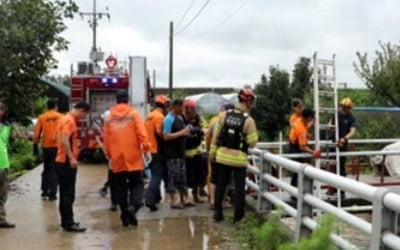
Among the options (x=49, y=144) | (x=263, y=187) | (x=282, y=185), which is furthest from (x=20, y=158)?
(x=282, y=185)

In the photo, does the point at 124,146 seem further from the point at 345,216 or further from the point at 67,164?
the point at 345,216

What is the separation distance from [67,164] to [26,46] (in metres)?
6.17

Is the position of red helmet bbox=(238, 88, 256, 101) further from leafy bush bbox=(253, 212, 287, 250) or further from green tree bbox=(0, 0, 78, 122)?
green tree bbox=(0, 0, 78, 122)

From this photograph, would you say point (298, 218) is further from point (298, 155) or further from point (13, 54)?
point (13, 54)

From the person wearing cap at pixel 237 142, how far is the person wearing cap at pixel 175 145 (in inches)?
51.8

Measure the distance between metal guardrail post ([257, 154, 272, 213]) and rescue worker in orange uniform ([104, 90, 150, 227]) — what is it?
5.21ft

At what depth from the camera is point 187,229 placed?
33.0 feet

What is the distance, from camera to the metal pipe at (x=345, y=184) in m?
5.86

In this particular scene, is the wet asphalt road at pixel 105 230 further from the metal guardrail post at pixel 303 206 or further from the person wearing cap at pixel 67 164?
the metal guardrail post at pixel 303 206

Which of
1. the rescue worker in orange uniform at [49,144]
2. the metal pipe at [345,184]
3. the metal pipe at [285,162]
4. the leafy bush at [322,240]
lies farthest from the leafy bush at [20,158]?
the leafy bush at [322,240]

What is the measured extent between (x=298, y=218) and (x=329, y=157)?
480 cm

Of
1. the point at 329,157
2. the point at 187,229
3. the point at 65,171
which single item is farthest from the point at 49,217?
the point at 329,157

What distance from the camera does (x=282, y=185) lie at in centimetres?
918

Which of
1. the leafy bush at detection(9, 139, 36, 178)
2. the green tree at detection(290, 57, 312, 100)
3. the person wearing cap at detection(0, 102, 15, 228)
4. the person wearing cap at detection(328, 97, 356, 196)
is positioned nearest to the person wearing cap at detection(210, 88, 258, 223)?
the person wearing cap at detection(0, 102, 15, 228)
